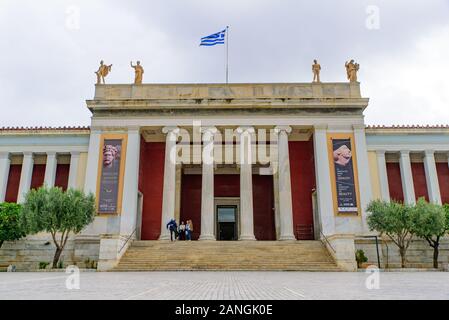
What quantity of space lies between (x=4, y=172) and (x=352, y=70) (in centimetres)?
2240

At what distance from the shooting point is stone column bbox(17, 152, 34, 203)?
21891 mm

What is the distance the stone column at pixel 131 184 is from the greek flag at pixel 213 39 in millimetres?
6766

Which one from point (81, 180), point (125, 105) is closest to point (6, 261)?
point (81, 180)

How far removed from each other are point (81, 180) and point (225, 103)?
976cm

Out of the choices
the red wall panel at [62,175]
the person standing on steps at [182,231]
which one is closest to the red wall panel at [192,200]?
the person standing on steps at [182,231]

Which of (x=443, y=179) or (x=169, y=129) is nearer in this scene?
(x=443, y=179)

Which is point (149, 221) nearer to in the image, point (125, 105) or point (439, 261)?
point (125, 105)

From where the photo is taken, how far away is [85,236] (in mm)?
20297

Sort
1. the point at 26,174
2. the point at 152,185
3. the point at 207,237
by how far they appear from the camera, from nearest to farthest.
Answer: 1. the point at 207,237
2. the point at 26,174
3. the point at 152,185

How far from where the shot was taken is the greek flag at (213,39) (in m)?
22.9

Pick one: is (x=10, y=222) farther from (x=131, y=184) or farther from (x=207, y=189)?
(x=207, y=189)

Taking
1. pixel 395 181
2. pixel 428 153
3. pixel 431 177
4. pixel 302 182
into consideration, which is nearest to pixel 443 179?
pixel 431 177

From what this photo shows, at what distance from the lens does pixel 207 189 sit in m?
21.8
